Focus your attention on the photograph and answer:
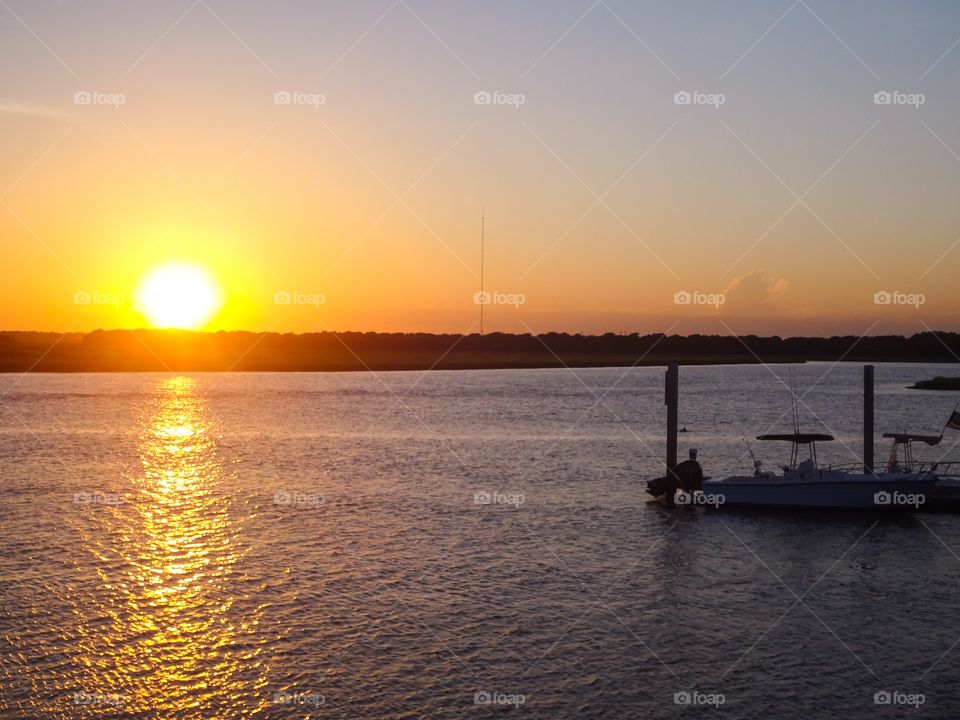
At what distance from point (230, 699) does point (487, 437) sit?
51085mm

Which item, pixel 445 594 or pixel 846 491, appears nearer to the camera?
pixel 445 594

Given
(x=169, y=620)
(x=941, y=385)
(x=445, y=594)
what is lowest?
(x=169, y=620)

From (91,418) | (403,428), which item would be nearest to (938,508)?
(403,428)

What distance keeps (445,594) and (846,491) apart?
67.7ft

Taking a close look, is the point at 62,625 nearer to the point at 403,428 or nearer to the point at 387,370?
the point at 403,428

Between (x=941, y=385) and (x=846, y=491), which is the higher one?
(x=941, y=385)

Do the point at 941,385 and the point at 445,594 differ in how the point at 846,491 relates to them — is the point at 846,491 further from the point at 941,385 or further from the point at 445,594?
the point at 941,385

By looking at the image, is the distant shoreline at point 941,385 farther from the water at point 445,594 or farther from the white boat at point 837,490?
the white boat at point 837,490

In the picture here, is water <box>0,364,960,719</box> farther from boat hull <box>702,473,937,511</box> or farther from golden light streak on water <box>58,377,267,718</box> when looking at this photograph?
A: boat hull <box>702,473,937,511</box>

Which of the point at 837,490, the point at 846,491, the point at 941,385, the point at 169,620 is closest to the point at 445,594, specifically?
the point at 169,620

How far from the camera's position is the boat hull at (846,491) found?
125 feet

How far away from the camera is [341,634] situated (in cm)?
2223

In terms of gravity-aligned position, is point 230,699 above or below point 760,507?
below

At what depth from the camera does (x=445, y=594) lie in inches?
1011
